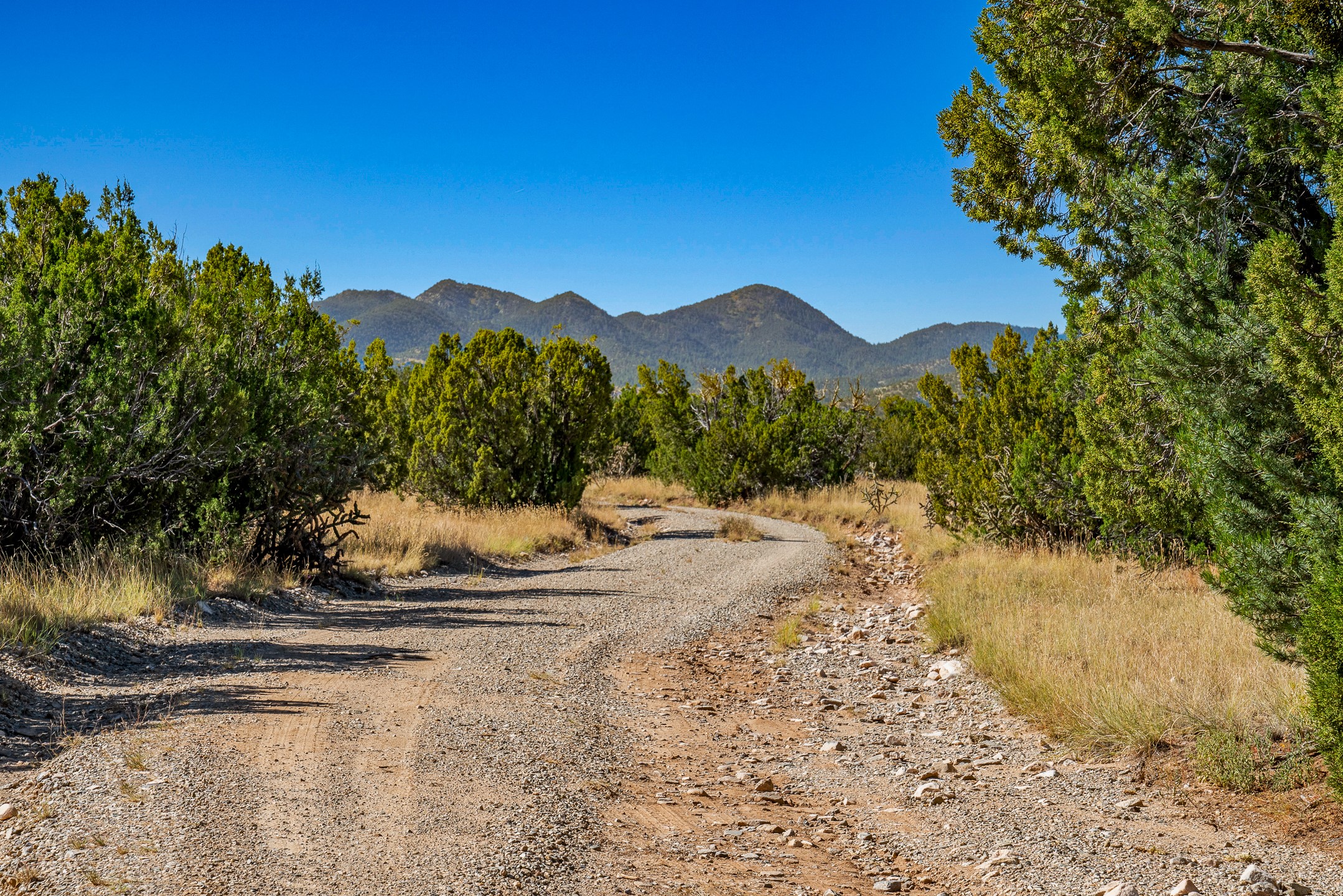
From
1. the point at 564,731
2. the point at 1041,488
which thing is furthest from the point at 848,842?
the point at 1041,488

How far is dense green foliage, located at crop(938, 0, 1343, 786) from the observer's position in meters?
4.41

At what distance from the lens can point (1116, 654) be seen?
6695 mm

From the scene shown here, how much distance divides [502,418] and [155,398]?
11075 mm

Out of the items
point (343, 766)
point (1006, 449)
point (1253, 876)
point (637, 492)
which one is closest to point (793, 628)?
point (1006, 449)

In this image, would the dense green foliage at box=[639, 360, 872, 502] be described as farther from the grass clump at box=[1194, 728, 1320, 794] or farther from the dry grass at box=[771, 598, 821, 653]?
the grass clump at box=[1194, 728, 1320, 794]

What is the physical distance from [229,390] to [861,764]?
8.50m

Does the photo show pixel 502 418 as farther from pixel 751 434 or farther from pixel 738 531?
pixel 751 434

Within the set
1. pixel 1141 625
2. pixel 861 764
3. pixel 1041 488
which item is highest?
pixel 1041 488

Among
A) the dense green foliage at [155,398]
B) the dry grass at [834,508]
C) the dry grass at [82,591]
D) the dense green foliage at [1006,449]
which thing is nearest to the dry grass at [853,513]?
the dry grass at [834,508]

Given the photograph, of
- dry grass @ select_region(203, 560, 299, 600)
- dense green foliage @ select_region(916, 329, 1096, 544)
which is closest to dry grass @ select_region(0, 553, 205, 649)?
dry grass @ select_region(203, 560, 299, 600)

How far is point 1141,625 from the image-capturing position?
749 cm

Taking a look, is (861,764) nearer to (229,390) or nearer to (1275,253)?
(1275,253)

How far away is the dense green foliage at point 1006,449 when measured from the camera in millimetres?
12977

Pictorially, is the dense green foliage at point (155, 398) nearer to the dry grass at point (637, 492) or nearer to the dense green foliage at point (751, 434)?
the dense green foliage at point (751, 434)
